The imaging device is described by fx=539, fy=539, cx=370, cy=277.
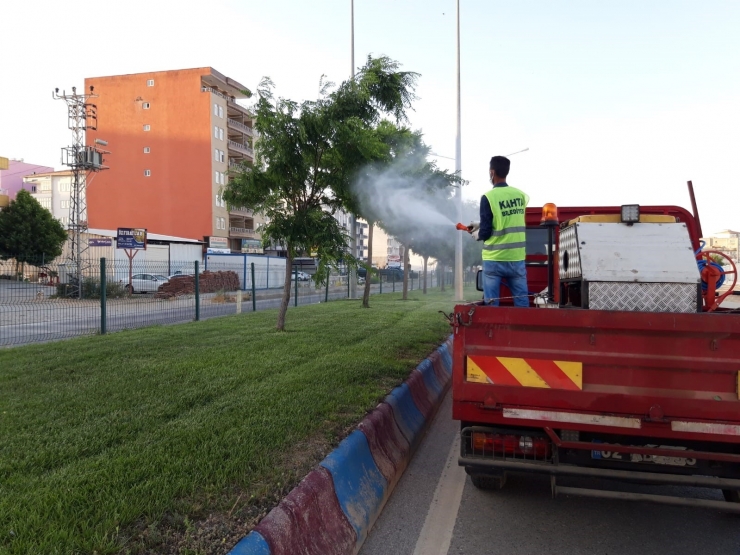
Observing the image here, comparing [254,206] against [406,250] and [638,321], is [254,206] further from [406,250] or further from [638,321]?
[406,250]

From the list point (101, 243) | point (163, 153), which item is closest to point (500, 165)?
point (101, 243)

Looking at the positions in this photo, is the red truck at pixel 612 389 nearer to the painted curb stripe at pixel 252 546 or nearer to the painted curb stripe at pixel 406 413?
the painted curb stripe at pixel 252 546

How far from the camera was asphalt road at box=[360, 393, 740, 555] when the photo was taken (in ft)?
10.8

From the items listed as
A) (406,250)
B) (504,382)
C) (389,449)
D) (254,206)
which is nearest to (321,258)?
(254,206)

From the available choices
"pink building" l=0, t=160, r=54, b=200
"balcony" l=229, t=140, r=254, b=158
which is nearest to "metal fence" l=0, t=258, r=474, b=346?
"balcony" l=229, t=140, r=254, b=158

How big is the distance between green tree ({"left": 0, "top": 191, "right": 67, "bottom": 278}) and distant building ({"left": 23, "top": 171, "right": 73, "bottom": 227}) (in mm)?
32235

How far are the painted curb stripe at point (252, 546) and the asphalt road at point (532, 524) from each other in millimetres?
898

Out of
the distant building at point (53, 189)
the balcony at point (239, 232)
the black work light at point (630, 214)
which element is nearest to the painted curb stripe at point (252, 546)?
the black work light at point (630, 214)

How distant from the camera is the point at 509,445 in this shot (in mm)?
3398

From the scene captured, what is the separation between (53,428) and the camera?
4121 mm

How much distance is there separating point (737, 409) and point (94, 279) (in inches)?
473

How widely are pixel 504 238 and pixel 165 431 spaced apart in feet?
10.2

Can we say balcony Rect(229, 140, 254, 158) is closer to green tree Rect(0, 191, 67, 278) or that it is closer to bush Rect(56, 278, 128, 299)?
green tree Rect(0, 191, 67, 278)

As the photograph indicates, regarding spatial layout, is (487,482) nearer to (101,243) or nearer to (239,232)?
(101,243)
